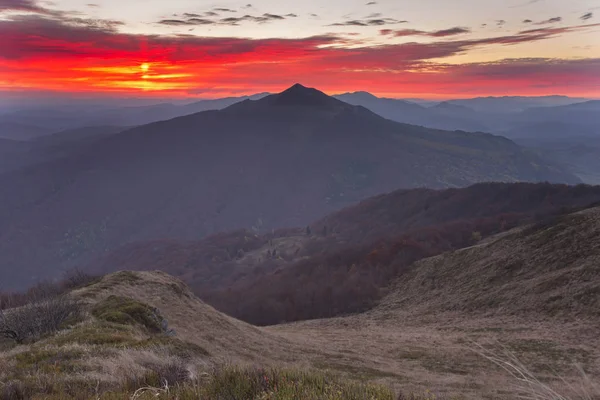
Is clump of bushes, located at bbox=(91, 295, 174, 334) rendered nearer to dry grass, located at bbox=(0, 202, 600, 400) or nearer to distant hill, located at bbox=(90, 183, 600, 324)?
dry grass, located at bbox=(0, 202, 600, 400)

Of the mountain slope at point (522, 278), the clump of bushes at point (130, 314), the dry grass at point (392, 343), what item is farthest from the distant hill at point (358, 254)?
the clump of bushes at point (130, 314)

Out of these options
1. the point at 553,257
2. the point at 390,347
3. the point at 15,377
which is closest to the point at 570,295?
the point at 553,257

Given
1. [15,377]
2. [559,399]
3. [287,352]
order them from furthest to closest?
[287,352] < [15,377] < [559,399]

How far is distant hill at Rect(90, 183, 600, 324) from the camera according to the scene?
238 feet

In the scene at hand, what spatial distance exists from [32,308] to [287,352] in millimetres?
15231

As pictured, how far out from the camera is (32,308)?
66.9 ft

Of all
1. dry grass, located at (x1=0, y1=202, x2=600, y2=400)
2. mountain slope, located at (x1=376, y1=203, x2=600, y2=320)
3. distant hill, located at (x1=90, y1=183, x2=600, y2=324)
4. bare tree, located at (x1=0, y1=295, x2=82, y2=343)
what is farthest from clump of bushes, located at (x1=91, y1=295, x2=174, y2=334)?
distant hill, located at (x1=90, y1=183, x2=600, y2=324)

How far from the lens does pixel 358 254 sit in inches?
3927

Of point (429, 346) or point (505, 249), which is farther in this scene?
point (505, 249)

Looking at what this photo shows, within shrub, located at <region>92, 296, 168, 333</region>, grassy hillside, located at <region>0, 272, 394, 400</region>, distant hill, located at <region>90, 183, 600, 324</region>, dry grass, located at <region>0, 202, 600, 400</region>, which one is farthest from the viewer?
distant hill, located at <region>90, 183, 600, 324</region>

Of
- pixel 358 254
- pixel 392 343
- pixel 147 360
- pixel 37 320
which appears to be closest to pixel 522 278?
pixel 392 343

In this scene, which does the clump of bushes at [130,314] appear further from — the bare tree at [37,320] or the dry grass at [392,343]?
the bare tree at [37,320]

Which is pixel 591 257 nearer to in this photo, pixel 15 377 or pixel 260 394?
pixel 260 394

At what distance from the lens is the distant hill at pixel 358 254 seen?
72494 mm
